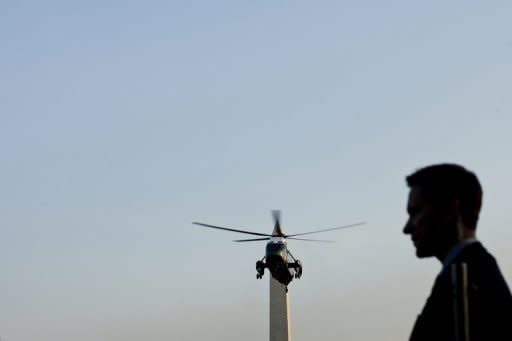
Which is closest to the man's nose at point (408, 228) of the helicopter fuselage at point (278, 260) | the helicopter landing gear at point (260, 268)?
the helicopter landing gear at point (260, 268)

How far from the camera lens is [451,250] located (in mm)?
4355

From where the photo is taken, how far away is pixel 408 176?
448 centimetres

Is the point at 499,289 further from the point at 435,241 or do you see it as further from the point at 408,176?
the point at 408,176

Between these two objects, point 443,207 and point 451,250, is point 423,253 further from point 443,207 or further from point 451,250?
point 443,207

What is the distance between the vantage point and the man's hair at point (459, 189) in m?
4.30

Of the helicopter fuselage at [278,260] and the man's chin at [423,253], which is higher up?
the helicopter fuselage at [278,260]

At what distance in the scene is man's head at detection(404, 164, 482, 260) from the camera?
4.31 m

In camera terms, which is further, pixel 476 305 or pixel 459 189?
pixel 459 189

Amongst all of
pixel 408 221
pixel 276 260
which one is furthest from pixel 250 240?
pixel 408 221

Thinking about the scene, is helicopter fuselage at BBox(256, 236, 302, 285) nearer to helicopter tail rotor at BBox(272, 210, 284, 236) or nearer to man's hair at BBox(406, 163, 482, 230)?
helicopter tail rotor at BBox(272, 210, 284, 236)

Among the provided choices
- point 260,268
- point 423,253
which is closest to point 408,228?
point 423,253

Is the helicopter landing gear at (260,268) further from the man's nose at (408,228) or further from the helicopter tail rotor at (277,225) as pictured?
the man's nose at (408,228)

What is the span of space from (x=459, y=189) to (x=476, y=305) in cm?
51

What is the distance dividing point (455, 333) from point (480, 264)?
535 millimetres
